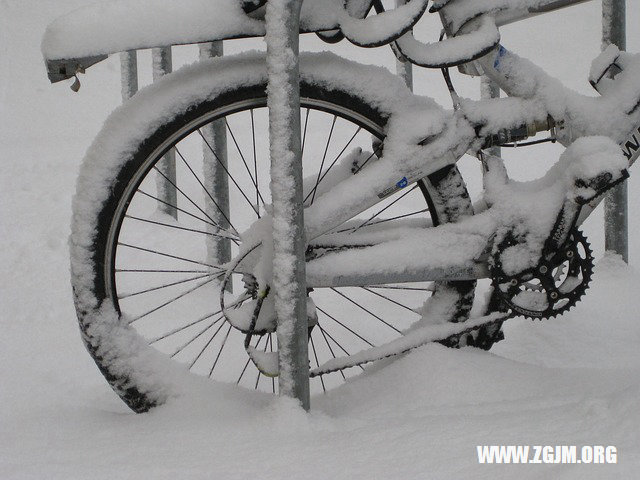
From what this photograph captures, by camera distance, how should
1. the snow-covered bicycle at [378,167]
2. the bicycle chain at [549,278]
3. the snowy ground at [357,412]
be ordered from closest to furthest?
the snowy ground at [357,412] → the snow-covered bicycle at [378,167] → the bicycle chain at [549,278]

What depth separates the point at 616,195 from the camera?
3.19 m

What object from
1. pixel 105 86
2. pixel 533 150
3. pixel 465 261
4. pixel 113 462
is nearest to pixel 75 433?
pixel 113 462

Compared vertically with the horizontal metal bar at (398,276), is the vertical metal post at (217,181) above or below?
above

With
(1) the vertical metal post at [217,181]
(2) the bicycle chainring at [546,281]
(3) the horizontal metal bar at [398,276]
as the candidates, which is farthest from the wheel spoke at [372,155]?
(1) the vertical metal post at [217,181]

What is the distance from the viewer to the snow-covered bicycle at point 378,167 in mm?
1742

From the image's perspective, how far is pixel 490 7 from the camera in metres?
1.87

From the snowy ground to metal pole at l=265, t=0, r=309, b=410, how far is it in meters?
0.12

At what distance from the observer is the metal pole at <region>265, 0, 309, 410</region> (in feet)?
5.29

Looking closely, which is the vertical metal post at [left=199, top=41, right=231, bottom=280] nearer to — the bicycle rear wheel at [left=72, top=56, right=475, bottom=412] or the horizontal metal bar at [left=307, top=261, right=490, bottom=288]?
the bicycle rear wheel at [left=72, top=56, right=475, bottom=412]

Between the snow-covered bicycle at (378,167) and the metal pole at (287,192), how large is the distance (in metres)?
0.11

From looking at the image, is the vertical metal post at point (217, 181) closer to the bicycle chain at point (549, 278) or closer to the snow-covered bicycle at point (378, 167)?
the snow-covered bicycle at point (378, 167)

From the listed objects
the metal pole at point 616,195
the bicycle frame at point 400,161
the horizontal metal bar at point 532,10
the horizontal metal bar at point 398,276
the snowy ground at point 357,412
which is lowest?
the snowy ground at point 357,412

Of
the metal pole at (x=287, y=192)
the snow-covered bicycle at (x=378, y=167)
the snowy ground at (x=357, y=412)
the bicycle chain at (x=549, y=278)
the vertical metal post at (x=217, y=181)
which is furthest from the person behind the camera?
the vertical metal post at (x=217, y=181)

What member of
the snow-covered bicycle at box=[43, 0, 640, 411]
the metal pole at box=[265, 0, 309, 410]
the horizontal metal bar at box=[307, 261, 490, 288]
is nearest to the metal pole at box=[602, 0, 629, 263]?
the snow-covered bicycle at box=[43, 0, 640, 411]
